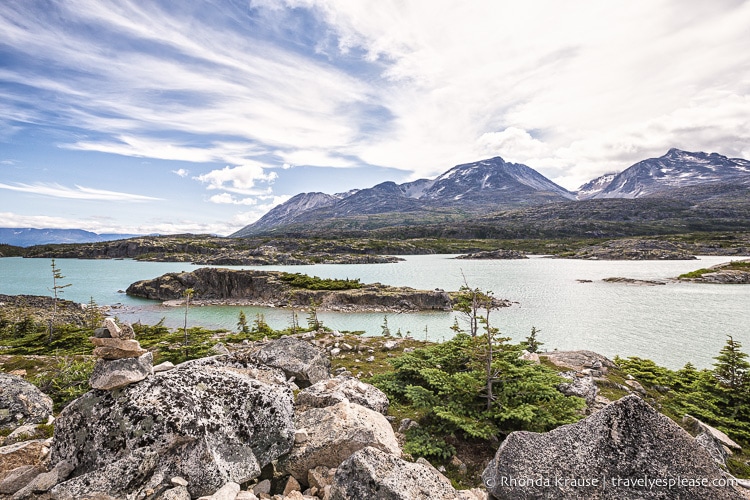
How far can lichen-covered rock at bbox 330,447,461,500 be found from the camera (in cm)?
517

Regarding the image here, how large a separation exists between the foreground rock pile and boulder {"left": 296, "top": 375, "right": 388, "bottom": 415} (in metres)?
2.25

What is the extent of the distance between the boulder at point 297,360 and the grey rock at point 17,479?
7929 mm

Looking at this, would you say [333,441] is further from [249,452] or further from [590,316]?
[590,316]

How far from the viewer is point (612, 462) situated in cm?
546

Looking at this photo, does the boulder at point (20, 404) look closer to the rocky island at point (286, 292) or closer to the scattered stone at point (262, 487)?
the scattered stone at point (262, 487)

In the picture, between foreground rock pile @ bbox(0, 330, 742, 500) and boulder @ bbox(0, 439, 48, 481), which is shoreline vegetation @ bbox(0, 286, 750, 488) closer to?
foreground rock pile @ bbox(0, 330, 742, 500)

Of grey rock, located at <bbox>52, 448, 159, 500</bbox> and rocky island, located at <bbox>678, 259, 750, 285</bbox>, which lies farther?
rocky island, located at <bbox>678, 259, 750, 285</bbox>

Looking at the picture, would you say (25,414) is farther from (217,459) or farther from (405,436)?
(405,436)

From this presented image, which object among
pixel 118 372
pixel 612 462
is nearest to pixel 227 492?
pixel 118 372

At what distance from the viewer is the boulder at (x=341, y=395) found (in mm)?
9422

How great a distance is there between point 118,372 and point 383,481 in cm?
499

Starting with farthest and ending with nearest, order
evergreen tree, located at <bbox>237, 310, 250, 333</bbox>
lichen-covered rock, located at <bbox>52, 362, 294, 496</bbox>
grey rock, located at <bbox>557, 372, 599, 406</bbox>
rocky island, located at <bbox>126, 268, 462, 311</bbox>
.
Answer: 1. rocky island, located at <bbox>126, 268, 462, 311</bbox>
2. evergreen tree, located at <bbox>237, 310, 250, 333</bbox>
3. grey rock, located at <bbox>557, 372, 599, 406</bbox>
4. lichen-covered rock, located at <bbox>52, 362, 294, 496</bbox>

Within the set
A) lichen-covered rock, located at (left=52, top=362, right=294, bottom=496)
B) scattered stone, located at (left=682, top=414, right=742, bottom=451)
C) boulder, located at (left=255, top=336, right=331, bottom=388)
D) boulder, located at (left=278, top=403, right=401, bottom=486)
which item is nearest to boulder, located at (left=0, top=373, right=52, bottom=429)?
lichen-covered rock, located at (left=52, top=362, right=294, bottom=496)

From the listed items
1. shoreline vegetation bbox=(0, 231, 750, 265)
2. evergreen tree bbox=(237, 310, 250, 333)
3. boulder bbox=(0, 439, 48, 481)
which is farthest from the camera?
shoreline vegetation bbox=(0, 231, 750, 265)
